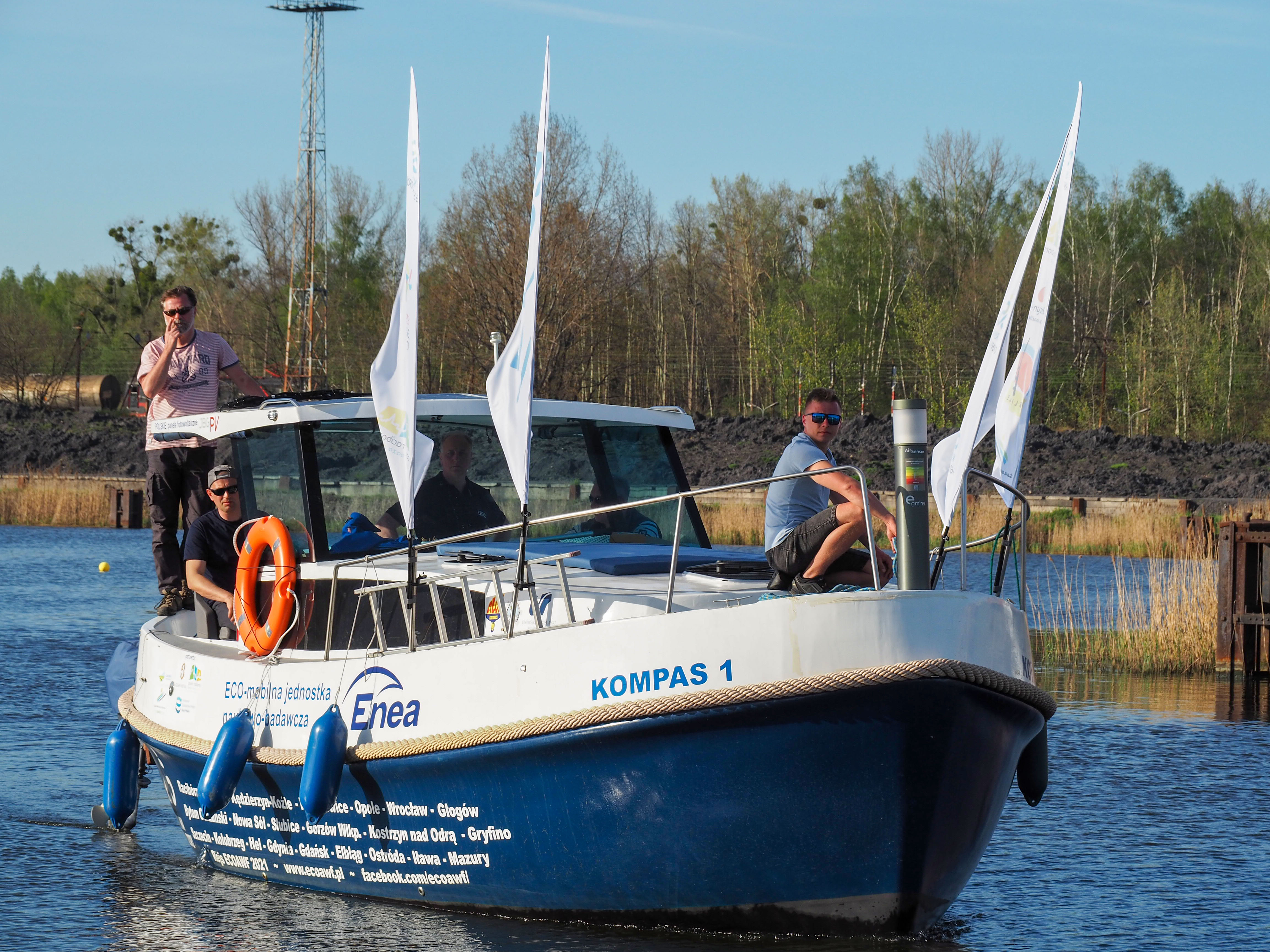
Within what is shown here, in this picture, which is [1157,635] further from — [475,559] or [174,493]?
[174,493]

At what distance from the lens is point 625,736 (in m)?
5.93

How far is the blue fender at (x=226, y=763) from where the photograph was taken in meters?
7.09

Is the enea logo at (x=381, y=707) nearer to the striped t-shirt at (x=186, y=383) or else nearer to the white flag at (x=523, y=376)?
the white flag at (x=523, y=376)

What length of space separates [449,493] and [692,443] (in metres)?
40.1

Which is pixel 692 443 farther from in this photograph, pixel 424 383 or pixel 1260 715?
pixel 1260 715

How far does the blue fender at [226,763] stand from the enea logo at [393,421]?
1700mm

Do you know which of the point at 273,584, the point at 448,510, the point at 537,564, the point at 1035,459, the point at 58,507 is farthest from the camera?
the point at 1035,459

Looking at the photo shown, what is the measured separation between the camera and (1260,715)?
13.2 m

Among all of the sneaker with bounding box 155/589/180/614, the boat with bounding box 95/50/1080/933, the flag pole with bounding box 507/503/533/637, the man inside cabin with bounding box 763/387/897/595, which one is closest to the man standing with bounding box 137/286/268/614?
the sneaker with bounding box 155/589/180/614

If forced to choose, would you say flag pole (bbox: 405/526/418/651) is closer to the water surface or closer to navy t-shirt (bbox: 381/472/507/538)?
navy t-shirt (bbox: 381/472/507/538)

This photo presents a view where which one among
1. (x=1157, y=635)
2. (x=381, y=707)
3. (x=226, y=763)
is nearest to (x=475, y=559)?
(x=381, y=707)

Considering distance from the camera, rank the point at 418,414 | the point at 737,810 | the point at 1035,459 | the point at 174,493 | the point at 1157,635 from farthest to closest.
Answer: the point at 1035,459
the point at 1157,635
the point at 174,493
the point at 418,414
the point at 737,810

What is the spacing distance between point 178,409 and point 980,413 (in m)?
4.78

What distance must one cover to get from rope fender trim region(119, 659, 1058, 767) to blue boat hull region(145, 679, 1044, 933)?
34mm
